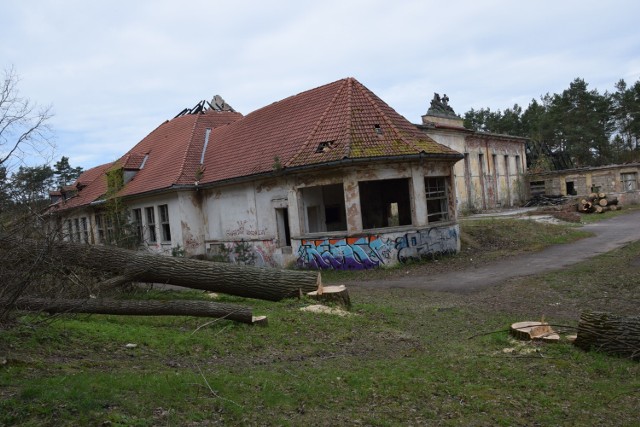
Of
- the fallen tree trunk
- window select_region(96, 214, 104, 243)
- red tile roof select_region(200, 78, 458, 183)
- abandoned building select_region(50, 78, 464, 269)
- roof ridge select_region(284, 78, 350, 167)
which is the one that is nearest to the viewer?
the fallen tree trunk

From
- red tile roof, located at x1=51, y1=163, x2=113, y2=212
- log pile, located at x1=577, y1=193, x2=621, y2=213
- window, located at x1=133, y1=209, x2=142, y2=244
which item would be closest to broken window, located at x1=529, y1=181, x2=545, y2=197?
log pile, located at x1=577, y1=193, x2=621, y2=213

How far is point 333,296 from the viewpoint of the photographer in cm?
1054

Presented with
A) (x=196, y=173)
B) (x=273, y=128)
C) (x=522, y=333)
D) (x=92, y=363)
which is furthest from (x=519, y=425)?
(x=196, y=173)

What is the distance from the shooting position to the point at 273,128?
21328 millimetres

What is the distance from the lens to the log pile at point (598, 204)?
3161 centimetres

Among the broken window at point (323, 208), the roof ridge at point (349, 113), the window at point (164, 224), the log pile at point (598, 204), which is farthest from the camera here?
the log pile at point (598, 204)

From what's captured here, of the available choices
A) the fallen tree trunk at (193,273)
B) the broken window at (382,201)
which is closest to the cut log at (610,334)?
the fallen tree trunk at (193,273)

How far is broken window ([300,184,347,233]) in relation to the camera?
19172mm

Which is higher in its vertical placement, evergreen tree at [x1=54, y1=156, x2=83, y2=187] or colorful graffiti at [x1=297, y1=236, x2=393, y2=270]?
evergreen tree at [x1=54, y1=156, x2=83, y2=187]

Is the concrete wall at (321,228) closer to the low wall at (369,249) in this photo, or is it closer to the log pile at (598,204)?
the low wall at (369,249)

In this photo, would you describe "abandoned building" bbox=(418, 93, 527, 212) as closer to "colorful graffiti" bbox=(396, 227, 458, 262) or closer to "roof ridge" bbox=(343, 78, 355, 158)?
"roof ridge" bbox=(343, 78, 355, 158)

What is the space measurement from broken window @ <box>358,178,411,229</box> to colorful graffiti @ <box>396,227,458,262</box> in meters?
4.50

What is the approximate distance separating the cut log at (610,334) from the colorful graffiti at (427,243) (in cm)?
939

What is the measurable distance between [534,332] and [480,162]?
2843cm
